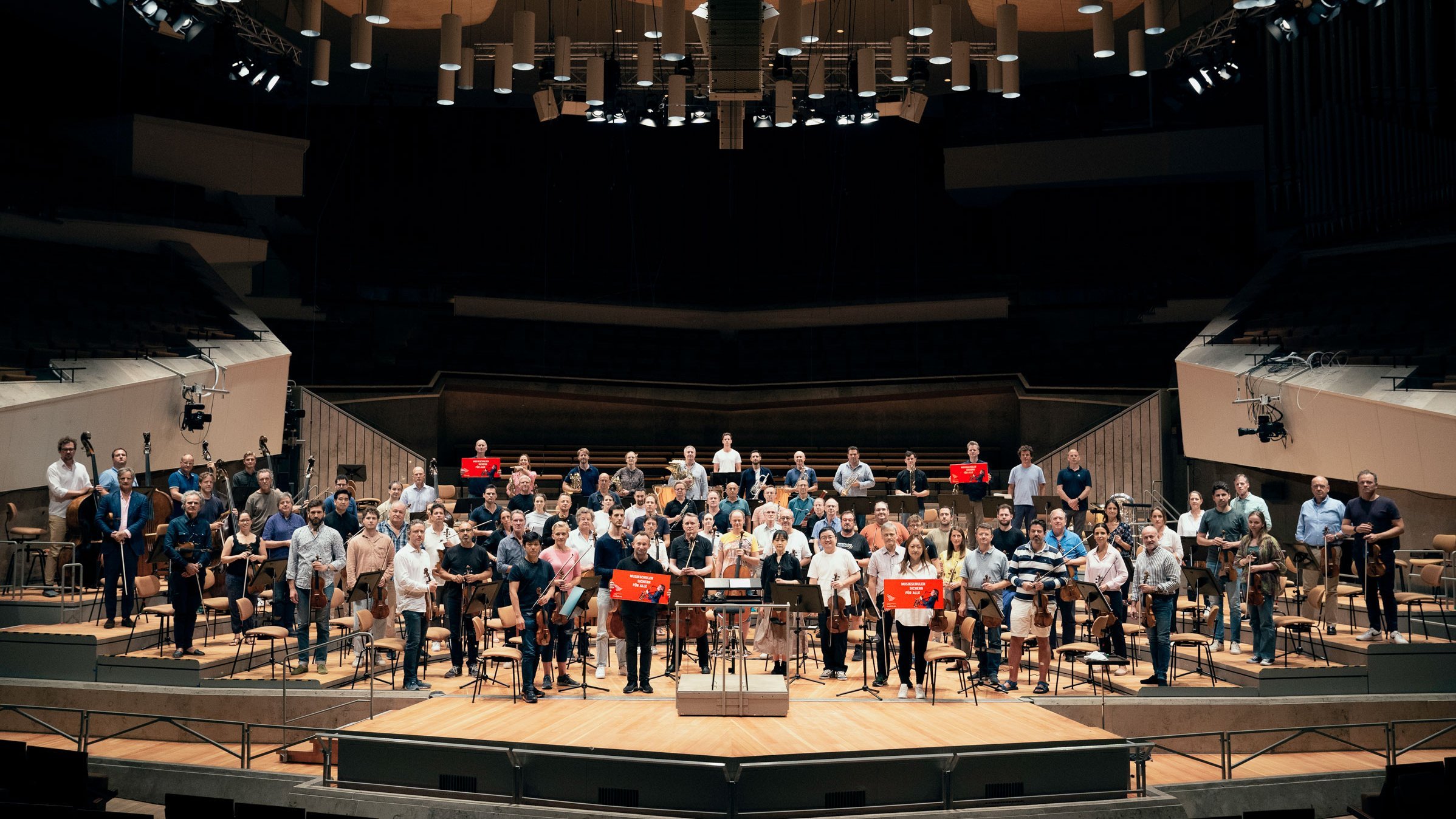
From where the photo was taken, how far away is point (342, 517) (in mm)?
11602

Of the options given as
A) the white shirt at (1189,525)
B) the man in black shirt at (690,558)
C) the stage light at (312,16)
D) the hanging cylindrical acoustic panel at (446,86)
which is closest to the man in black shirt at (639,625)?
the man in black shirt at (690,558)

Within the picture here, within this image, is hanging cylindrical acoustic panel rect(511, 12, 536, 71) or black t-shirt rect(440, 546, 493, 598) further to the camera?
hanging cylindrical acoustic panel rect(511, 12, 536, 71)

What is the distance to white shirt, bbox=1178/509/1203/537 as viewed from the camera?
499 inches

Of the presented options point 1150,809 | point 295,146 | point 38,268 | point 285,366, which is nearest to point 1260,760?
point 1150,809

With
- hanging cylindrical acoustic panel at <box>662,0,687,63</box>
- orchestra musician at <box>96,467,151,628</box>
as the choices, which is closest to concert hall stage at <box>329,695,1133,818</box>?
orchestra musician at <box>96,467,151,628</box>

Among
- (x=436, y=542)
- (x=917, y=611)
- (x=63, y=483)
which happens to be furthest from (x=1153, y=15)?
(x=63, y=483)

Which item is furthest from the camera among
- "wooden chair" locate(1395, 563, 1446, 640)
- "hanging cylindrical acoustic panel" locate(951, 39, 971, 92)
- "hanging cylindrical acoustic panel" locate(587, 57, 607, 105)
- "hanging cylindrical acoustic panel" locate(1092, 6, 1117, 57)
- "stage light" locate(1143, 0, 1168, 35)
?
"hanging cylindrical acoustic panel" locate(587, 57, 607, 105)

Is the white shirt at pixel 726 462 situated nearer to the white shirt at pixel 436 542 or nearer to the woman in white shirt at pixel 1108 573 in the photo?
the white shirt at pixel 436 542

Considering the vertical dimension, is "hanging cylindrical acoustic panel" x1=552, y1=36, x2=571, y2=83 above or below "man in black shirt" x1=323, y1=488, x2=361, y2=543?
above

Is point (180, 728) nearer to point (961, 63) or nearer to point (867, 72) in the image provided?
point (867, 72)

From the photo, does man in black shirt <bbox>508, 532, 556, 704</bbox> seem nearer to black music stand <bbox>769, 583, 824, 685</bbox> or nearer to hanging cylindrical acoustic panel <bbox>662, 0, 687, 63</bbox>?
black music stand <bbox>769, 583, 824, 685</bbox>

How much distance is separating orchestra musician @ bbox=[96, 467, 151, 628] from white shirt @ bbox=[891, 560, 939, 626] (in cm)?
743

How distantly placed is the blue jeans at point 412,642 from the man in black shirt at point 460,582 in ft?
1.39

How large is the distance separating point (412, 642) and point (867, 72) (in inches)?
378
